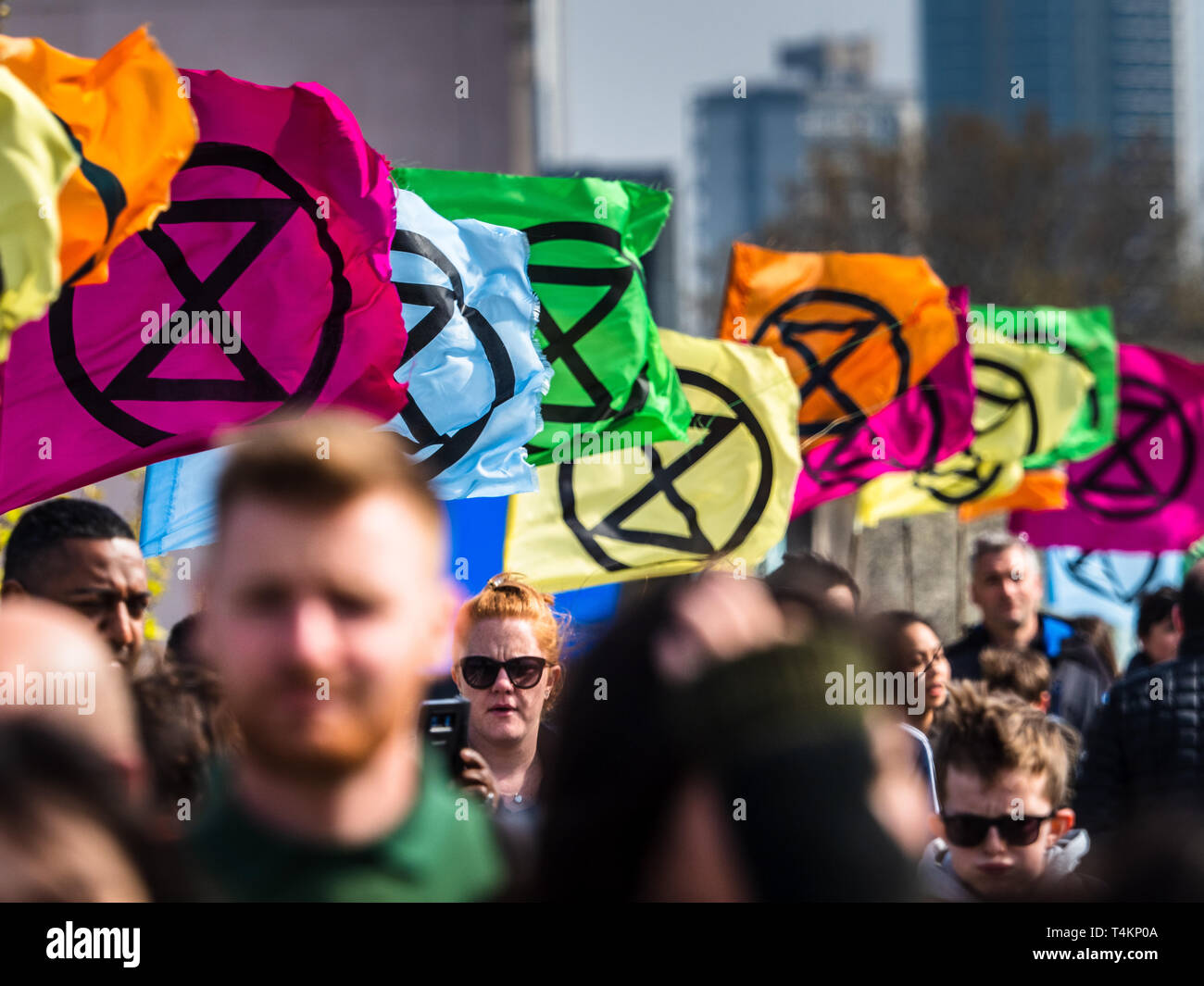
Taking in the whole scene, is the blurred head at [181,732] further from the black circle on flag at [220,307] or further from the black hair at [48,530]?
the black circle on flag at [220,307]

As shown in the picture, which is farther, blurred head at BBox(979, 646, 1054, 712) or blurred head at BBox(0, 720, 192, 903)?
blurred head at BBox(979, 646, 1054, 712)

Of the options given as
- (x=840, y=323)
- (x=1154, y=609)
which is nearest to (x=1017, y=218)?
(x=840, y=323)

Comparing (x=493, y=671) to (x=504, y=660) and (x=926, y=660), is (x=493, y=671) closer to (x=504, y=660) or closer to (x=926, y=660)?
(x=504, y=660)

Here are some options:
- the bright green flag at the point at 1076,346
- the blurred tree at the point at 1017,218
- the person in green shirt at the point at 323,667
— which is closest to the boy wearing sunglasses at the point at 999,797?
the person in green shirt at the point at 323,667

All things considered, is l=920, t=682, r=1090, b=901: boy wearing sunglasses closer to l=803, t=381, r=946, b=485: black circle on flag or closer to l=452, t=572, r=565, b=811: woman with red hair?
l=452, t=572, r=565, b=811: woman with red hair

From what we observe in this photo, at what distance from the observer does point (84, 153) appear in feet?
11.0

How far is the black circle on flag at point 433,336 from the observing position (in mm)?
4738

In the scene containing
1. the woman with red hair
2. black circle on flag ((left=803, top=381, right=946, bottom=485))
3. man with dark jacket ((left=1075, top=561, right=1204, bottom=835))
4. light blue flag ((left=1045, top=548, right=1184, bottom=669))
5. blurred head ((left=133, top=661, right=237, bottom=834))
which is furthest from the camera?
light blue flag ((left=1045, top=548, right=1184, bottom=669))

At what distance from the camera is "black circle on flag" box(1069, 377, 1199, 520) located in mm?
9203

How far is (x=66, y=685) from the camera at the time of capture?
1442mm

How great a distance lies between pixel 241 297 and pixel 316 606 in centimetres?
314

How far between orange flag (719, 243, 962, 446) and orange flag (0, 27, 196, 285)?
385cm

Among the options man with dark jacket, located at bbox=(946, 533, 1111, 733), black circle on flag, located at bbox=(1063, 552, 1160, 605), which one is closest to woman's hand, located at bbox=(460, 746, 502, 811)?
man with dark jacket, located at bbox=(946, 533, 1111, 733)
